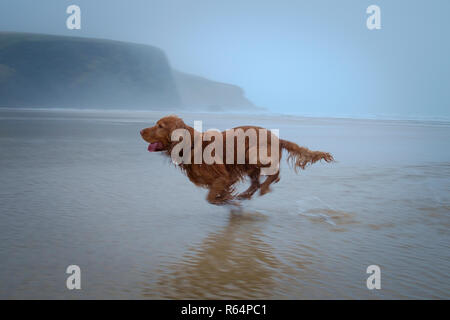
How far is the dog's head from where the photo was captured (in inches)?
247

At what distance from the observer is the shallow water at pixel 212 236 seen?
4047 millimetres

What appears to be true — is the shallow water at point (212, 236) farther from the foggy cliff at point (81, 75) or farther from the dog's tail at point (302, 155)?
the foggy cliff at point (81, 75)

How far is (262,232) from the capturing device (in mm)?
5758

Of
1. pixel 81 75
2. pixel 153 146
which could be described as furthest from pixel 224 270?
pixel 81 75

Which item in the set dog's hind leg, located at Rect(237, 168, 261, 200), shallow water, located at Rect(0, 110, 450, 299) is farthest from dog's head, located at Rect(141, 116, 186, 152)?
dog's hind leg, located at Rect(237, 168, 261, 200)

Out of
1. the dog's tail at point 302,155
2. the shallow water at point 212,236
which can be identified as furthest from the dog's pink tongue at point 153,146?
the dog's tail at point 302,155

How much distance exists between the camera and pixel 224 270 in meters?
4.41

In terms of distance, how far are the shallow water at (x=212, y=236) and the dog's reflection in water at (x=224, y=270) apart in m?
0.01

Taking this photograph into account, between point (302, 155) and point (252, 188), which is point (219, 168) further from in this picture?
point (302, 155)

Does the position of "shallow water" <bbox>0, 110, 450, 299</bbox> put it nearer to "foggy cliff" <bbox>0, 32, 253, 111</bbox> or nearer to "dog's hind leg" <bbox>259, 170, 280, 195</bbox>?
"dog's hind leg" <bbox>259, 170, 280, 195</bbox>

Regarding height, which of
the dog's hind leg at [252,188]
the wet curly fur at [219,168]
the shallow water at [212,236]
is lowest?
the shallow water at [212,236]

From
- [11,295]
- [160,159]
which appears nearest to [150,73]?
[160,159]

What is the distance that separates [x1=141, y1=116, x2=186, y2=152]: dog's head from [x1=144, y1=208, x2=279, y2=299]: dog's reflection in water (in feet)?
4.70

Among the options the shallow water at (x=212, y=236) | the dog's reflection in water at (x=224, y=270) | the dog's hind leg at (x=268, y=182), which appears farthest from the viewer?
the dog's hind leg at (x=268, y=182)
